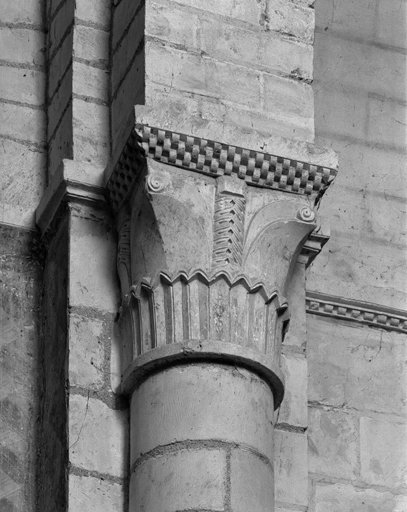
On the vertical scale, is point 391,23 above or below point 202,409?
above

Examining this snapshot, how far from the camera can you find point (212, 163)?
15.0 ft

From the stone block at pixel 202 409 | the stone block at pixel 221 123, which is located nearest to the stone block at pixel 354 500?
the stone block at pixel 202 409

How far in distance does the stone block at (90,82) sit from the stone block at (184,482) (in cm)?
125

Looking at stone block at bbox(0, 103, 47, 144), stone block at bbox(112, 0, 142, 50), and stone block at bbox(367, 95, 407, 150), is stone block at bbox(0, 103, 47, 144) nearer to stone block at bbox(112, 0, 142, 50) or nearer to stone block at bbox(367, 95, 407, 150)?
stone block at bbox(112, 0, 142, 50)

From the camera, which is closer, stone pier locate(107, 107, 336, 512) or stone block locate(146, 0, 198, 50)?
stone pier locate(107, 107, 336, 512)

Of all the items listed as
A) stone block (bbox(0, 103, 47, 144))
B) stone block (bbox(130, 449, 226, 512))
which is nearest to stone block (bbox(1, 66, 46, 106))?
stone block (bbox(0, 103, 47, 144))

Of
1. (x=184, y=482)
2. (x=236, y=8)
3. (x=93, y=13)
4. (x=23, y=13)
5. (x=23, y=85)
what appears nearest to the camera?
(x=184, y=482)

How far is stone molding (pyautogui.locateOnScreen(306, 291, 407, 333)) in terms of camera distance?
18.1 feet

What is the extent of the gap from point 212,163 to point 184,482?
2.96 ft

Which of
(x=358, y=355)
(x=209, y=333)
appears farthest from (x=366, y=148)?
(x=209, y=333)

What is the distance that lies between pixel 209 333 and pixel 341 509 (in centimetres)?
107

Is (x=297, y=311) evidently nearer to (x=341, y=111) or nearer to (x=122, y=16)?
(x=122, y=16)

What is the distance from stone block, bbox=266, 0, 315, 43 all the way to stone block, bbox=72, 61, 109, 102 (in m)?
0.53

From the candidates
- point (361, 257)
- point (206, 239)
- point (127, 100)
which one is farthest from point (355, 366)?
point (127, 100)
